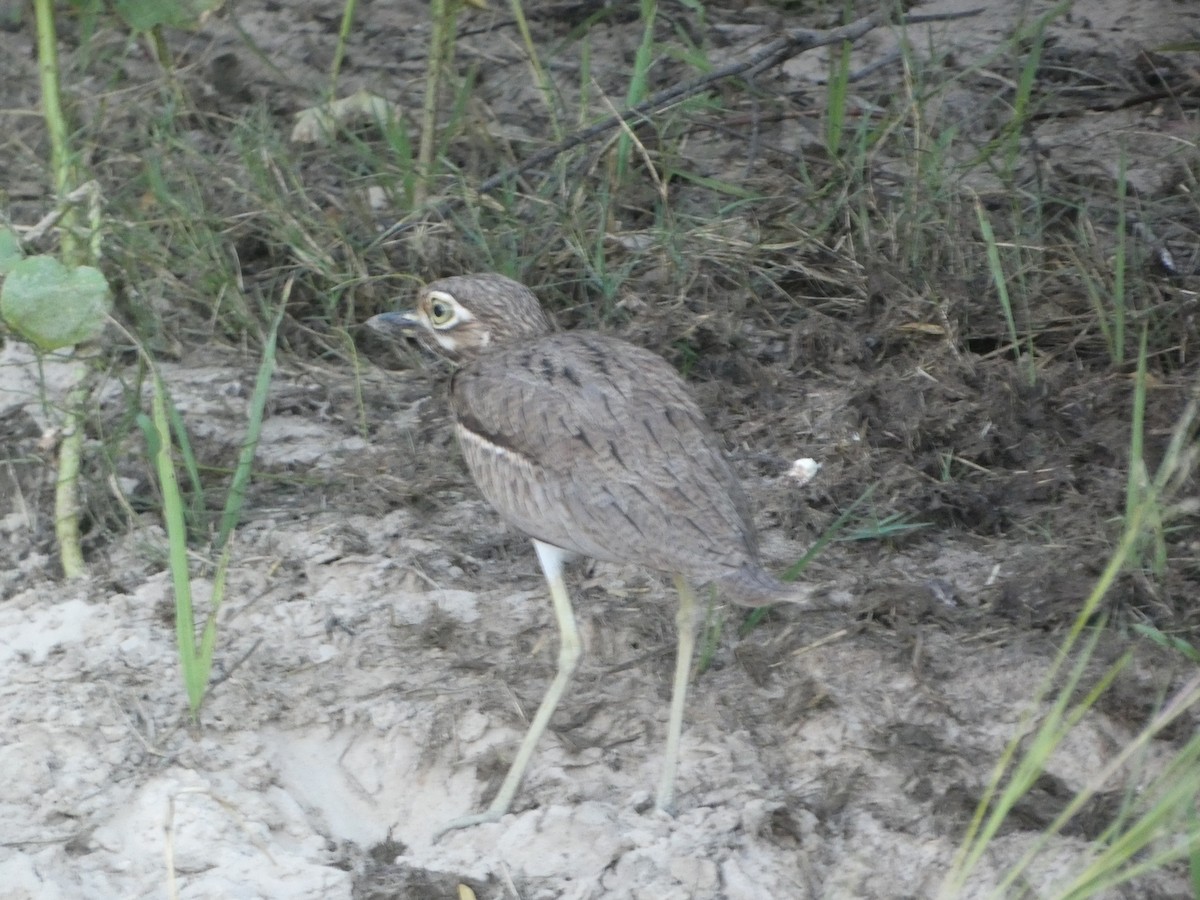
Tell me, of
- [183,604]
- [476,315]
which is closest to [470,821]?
[183,604]

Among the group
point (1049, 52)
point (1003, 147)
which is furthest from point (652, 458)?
point (1049, 52)

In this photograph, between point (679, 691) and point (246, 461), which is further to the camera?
point (246, 461)

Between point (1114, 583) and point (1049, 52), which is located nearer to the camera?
point (1114, 583)

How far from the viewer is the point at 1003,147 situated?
4.17m

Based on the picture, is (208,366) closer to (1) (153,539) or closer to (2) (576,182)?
(1) (153,539)

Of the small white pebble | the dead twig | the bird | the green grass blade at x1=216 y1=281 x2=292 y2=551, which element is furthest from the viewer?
the dead twig

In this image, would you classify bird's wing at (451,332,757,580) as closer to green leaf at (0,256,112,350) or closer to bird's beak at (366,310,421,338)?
bird's beak at (366,310,421,338)

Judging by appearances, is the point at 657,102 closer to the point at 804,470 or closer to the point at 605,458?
the point at 804,470

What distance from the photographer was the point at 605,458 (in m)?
2.86

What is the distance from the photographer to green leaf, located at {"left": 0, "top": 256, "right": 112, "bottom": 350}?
288 cm

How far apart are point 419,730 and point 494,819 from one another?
0.24m

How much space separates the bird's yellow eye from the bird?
0.20 m

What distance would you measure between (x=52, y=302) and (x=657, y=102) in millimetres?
1800

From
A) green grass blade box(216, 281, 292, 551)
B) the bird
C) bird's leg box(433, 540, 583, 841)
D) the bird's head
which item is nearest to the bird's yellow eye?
the bird's head
